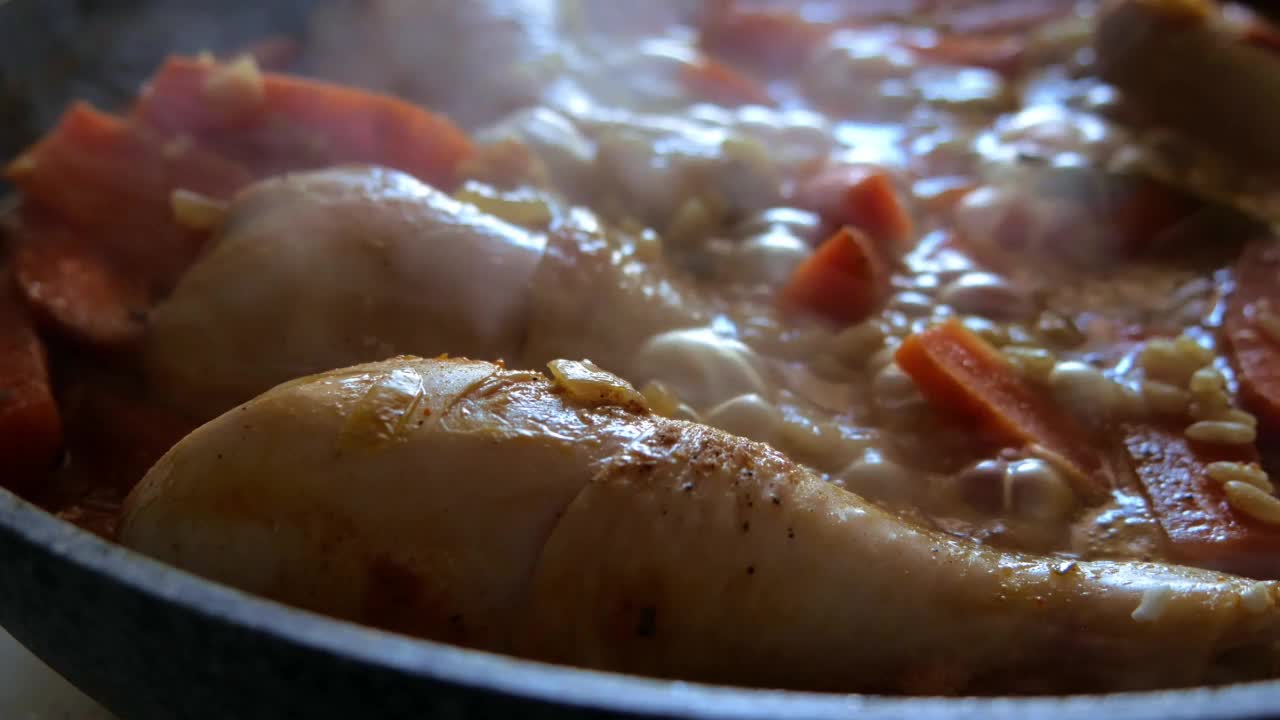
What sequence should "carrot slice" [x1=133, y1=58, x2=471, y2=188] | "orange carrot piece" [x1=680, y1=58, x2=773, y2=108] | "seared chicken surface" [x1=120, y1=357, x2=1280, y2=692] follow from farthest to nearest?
1. "orange carrot piece" [x1=680, y1=58, x2=773, y2=108]
2. "carrot slice" [x1=133, y1=58, x2=471, y2=188]
3. "seared chicken surface" [x1=120, y1=357, x2=1280, y2=692]

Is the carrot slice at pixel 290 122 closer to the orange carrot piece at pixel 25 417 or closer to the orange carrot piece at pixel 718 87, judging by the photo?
the orange carrot piece at pixel 25 417

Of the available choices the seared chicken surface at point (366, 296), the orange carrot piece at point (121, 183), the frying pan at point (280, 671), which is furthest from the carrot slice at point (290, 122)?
the frying pan at point (280, 671)

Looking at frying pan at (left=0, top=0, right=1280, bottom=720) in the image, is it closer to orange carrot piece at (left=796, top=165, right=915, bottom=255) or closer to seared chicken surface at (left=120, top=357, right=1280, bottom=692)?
seared chicken surface at (left=120, top=357, right=1280, bottom=692)

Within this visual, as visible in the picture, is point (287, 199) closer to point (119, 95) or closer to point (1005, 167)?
point (119, 95)

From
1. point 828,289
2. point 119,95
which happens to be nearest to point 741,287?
point 828,289

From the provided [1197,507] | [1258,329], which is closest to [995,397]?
[1197,507]

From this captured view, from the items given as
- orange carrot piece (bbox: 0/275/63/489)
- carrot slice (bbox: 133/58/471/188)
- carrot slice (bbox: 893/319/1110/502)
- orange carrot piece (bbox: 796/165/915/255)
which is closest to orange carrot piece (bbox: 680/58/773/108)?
orange carrot piece (bbox: 796/165/915/255)

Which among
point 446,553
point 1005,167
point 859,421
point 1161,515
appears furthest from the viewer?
point 1005,167
